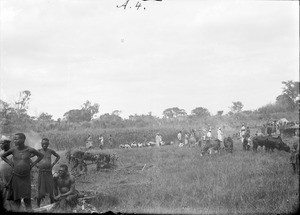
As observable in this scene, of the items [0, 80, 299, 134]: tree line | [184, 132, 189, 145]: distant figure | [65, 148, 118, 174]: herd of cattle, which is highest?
[0, 80, 299, 134]: tree line

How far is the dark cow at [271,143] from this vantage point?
1220 centimetres

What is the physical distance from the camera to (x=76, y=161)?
448 inches

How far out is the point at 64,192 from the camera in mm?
6883

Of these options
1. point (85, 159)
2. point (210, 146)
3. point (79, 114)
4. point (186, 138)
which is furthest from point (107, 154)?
point (186, 138)

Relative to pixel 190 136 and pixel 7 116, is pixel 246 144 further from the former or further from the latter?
pixel 7 116

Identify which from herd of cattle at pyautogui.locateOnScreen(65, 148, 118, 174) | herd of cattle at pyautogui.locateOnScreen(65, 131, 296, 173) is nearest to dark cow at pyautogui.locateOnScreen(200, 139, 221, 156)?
herd of cattle at pyautogui.locateOnScreen(65, 131, 296, 173)

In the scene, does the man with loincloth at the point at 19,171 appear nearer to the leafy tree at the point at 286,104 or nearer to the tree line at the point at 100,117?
the tree line at the point at 100,117

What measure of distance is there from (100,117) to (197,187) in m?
6.97

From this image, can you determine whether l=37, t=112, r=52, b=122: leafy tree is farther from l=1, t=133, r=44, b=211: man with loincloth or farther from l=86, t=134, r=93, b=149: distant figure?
l=1, t=133, r=44, b=211: man with loincloth

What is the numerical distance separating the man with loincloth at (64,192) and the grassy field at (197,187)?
0.79m

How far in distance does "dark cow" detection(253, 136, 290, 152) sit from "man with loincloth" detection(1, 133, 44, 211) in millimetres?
9195

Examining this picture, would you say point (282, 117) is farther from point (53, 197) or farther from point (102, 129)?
point (53, 197)

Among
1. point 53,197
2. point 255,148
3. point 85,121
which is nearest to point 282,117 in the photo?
point 255,148

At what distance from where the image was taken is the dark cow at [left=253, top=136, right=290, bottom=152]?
40.0 ft
